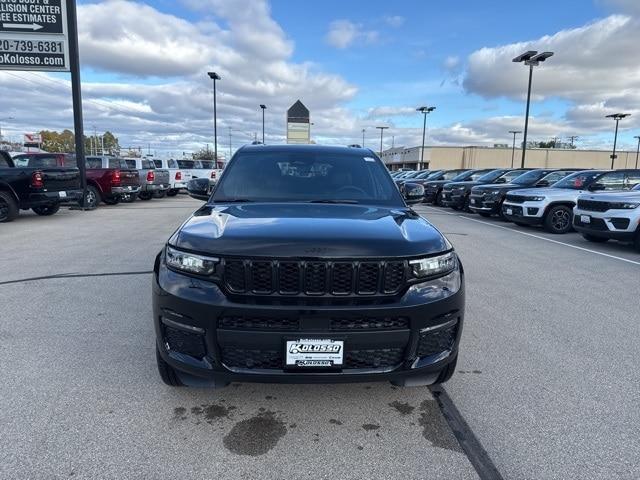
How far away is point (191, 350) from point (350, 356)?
3.00ft

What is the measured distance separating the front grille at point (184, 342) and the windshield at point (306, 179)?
145cm

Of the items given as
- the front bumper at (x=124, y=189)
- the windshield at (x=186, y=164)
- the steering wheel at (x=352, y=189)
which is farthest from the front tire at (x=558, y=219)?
the windshield at (x=186, y=164)

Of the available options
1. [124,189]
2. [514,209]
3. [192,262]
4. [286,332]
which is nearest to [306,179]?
[192,262]

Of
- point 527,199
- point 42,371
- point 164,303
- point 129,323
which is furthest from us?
point 527,199

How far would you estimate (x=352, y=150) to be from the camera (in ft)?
15.6

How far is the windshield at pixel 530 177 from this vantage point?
49.8 feet

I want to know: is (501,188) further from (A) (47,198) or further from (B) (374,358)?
(B) (374,358)

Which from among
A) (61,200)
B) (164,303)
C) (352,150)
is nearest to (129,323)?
(164,303)

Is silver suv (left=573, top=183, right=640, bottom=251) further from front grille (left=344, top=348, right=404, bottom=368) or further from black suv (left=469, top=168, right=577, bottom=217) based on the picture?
front grille (left=344, top=348, right=404, bottom=368)

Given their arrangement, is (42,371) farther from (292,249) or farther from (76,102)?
(76,102)

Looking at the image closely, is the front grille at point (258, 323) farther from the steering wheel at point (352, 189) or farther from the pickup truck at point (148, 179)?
the pickup truck at point (148, 179)

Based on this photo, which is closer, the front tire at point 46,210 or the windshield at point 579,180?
the windshield at point 579,180

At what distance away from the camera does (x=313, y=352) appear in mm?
2568

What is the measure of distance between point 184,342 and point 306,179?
1.97 metres
